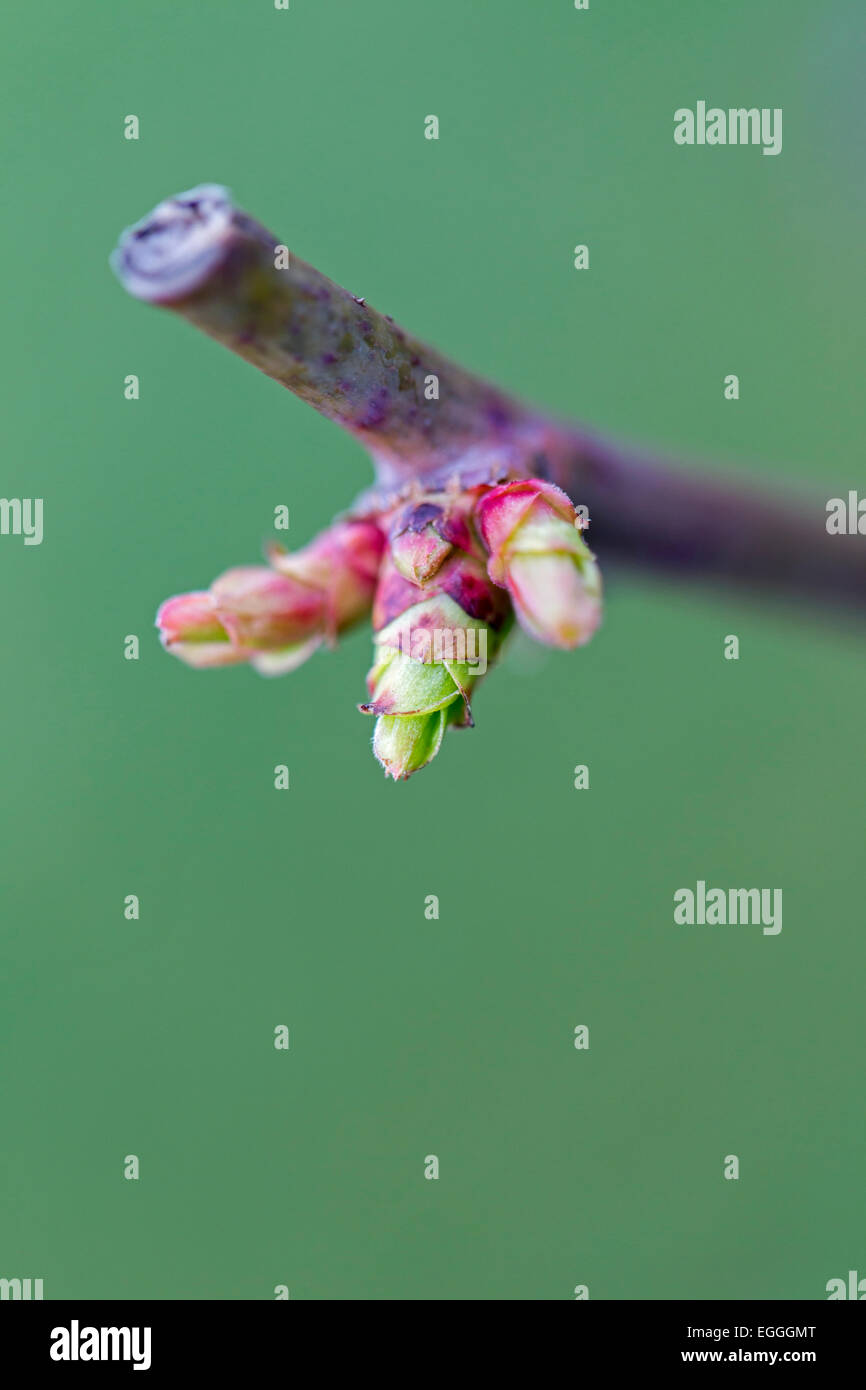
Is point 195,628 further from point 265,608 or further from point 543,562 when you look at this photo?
point 543,562

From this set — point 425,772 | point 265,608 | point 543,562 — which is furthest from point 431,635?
point 425,772

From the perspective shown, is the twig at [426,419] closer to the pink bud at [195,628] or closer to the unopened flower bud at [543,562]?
the unopened flower bud at [543,562]

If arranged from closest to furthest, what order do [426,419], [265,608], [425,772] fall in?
[426,419] → [265,608] → [425,772]

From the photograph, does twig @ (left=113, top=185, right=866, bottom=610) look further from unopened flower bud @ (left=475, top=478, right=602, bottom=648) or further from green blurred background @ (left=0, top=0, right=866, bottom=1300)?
green blurred background @ (left=0, top=0, right=866, bottom=1300)

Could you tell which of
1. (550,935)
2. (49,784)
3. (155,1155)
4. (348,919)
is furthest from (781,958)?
(49,784)

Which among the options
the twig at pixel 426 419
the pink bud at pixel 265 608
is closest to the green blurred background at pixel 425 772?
the twig at pixel 426 419

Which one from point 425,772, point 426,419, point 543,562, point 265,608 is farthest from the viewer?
point 425,772

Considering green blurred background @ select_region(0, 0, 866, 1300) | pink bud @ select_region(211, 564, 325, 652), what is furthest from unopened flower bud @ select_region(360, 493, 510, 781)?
green blurred background @ select_region(0, 0, 866, 1300)

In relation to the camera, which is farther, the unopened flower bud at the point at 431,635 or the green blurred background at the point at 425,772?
the green blurred background at the point at 425,772

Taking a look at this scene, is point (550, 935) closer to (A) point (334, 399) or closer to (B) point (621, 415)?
(B) point (621, 415)
